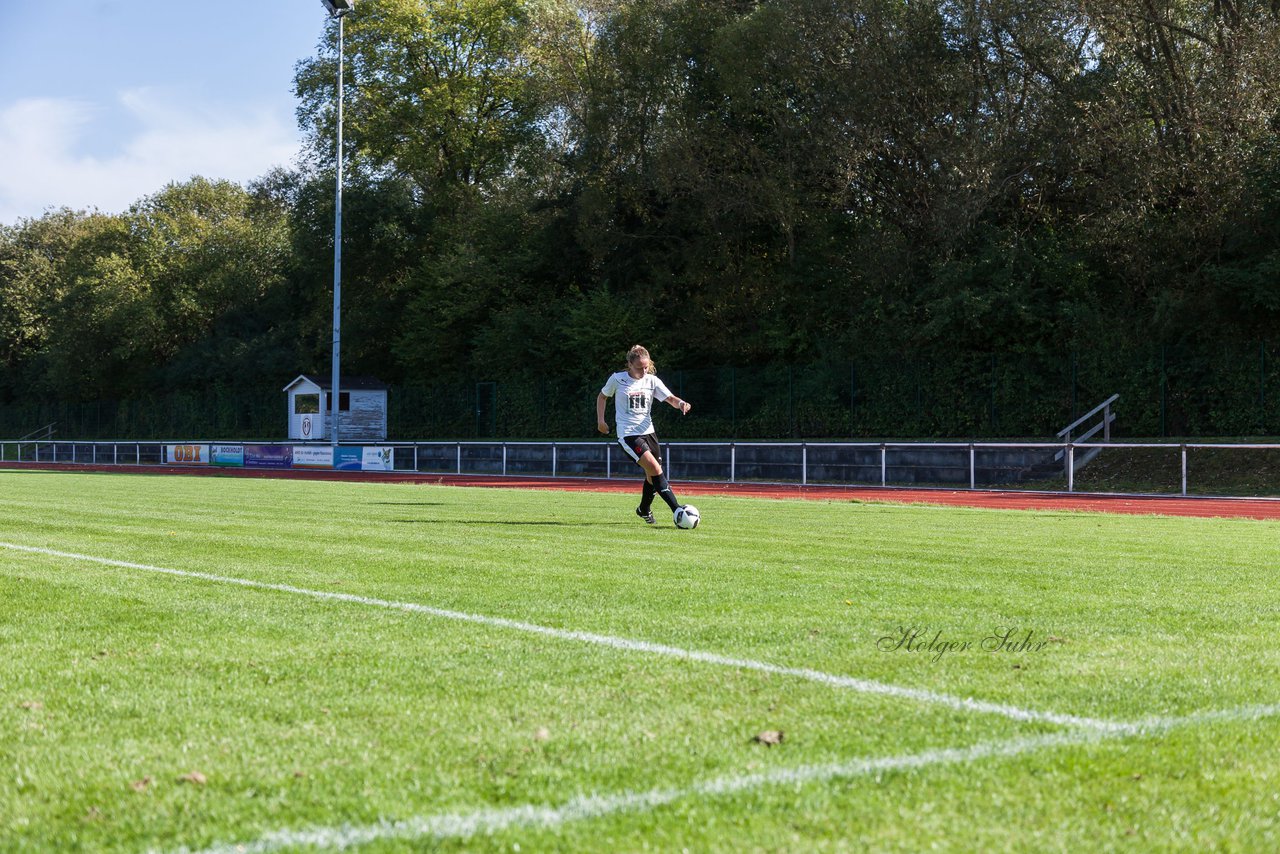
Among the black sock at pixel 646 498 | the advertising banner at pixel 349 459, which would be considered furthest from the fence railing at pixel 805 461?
the black sock at pixel 646 498

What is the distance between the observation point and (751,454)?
3297 cm

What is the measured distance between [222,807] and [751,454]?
2998cm

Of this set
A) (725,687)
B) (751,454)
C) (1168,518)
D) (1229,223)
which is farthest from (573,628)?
(1229,223)

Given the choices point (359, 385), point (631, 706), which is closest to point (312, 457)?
point (359, 385)

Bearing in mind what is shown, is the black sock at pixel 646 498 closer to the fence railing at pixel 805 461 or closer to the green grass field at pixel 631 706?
the green grass field at pixel 631 706

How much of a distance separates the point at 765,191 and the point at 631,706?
3616 centimetres

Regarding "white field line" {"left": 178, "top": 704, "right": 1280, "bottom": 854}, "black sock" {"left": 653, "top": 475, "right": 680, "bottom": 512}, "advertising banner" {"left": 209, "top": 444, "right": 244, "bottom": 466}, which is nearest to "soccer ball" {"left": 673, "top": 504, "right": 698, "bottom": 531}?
"black sock" {"left": 653, "top": 475, "right": 680, "bottom": 512}

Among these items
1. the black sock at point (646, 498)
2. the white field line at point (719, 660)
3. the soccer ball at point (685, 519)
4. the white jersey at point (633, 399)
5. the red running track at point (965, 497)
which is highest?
the white jersey at point (633, 399)

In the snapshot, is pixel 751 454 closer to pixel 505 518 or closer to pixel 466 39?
pixel 505 518

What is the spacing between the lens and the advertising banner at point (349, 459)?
39.5 m

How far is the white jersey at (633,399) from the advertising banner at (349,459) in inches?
1056

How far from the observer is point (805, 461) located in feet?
100

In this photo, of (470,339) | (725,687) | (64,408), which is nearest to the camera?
(725,687)

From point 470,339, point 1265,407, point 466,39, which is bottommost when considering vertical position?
point 1265,407
